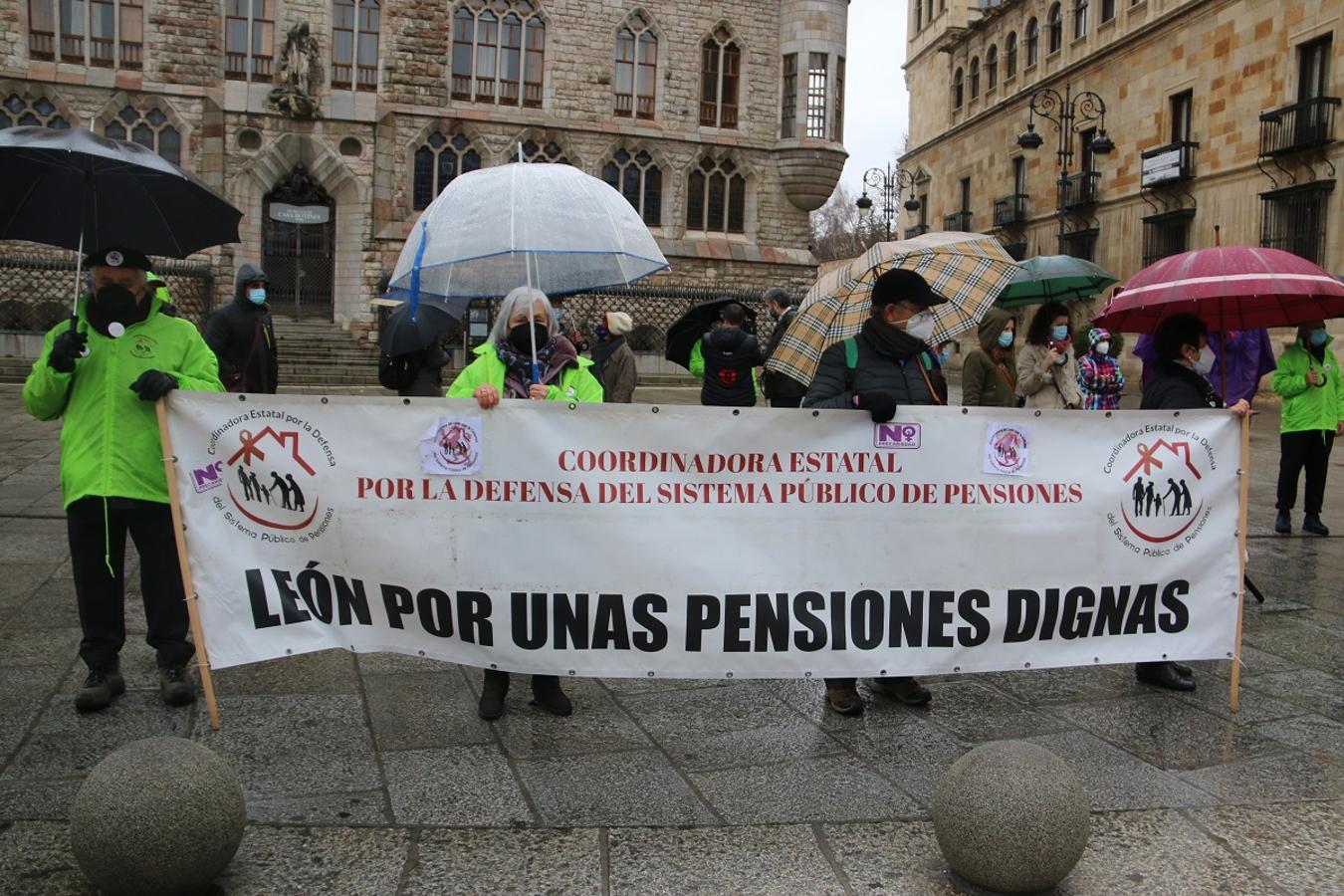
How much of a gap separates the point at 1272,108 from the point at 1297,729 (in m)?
29.3

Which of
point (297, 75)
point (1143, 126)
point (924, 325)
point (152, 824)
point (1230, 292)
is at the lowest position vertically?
point (152, 824)

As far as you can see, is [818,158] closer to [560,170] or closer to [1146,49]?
[1146,49]

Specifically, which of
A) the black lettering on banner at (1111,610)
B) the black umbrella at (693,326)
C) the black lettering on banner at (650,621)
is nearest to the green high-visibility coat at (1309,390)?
the black umbrella at (693,326)

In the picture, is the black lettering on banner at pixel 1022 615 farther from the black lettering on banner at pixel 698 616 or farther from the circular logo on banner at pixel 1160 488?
the black lettering on banner at pixel 698 616

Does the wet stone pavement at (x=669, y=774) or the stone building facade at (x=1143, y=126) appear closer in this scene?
the wet stone pavement at (x=669, y=774)

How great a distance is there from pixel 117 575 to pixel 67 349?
3.26 ft

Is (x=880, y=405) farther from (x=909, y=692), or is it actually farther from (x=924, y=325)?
(x=924, y=325)

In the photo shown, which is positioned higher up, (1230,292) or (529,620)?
(1230,292)

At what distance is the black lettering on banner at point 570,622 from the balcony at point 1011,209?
41012mm

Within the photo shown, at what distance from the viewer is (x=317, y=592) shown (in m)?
4.61

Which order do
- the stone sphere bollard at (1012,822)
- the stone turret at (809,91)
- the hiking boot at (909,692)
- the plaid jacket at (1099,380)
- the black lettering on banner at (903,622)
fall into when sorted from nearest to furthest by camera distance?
the stone sphere bollard at (1012,822)
the black lettering on banner at (903,622)
the hiking boot at (909,692)
the plaid jacket at (1099,380)
the stone turret at (809,91)

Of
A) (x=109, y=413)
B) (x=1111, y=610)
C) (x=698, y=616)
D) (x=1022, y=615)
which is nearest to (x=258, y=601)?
(x=109, y=413)

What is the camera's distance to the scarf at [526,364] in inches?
198

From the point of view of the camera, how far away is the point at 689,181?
32.1 meters
